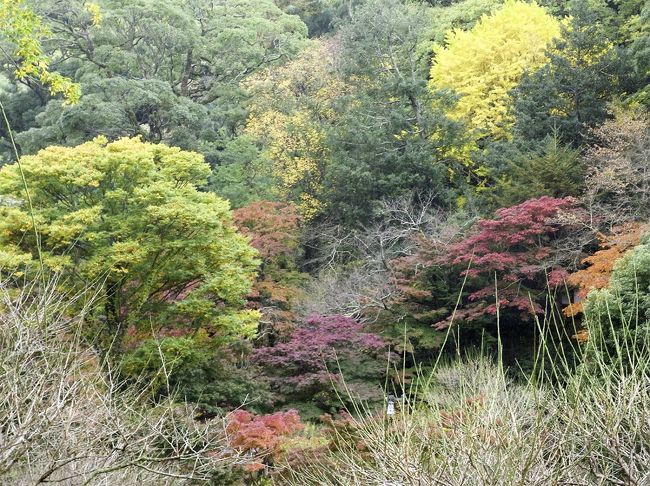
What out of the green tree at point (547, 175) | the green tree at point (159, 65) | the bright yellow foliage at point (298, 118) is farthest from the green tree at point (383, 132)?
the green tree at point (159, 65)

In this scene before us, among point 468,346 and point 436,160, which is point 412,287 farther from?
point 436,160

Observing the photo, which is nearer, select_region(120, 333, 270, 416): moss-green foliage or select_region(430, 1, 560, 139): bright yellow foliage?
select_region(120, 333, 270, 416): moss-green foliage

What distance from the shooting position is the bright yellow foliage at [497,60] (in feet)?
62.1

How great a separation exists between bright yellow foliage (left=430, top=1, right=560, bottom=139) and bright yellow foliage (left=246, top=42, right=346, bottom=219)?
4.19m

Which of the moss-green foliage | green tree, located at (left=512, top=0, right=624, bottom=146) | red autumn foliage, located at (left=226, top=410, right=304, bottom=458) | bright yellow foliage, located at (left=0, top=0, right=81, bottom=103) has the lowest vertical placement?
the moss-green foliage

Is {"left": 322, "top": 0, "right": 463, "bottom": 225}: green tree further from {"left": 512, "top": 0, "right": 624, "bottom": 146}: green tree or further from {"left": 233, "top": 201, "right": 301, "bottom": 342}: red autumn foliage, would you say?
{"left": 233, "top": 201, "right": 301, "bottom": 342}: red autumn foliage

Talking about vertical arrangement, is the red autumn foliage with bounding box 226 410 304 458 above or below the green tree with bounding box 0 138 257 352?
below

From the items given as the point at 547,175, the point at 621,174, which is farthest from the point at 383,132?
the point at 621,174

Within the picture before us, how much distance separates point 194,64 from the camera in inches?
957

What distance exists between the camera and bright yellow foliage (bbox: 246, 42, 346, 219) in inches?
Result: 806

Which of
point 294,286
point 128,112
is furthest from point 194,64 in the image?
point 294,286

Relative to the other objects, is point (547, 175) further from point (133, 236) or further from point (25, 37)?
point (25, 37)

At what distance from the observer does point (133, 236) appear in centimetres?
1091

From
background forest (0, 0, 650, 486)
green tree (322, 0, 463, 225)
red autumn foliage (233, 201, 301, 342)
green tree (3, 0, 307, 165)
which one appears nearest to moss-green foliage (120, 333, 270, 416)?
background forest (0, 0, 650, 486)
